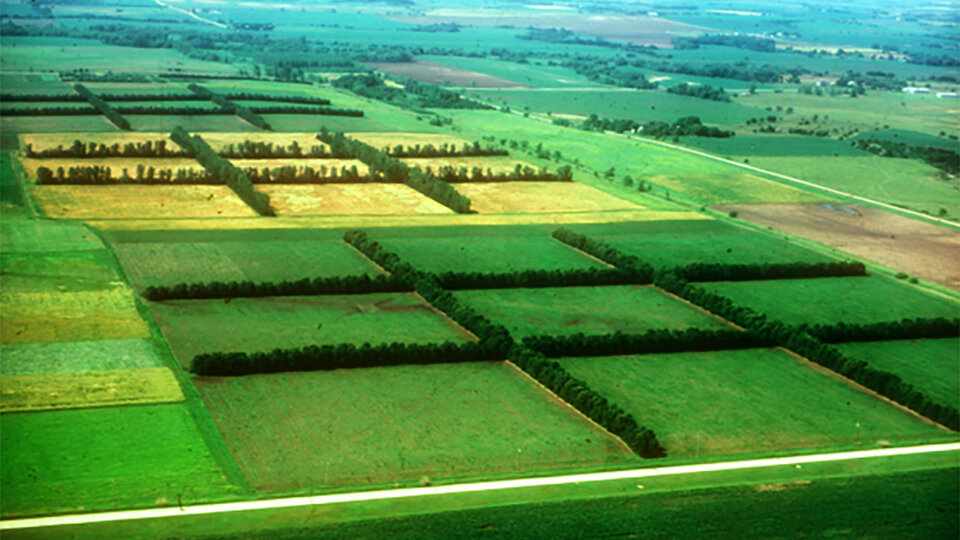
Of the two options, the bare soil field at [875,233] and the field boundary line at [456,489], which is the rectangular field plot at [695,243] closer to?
the bare soil field at [875,233]

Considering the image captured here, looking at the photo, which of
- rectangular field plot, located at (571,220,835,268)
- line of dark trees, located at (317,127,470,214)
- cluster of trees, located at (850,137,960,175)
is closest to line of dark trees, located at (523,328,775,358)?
rectangular field plot, located at (571,220,835,268)

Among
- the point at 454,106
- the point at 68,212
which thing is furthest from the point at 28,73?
the point at 68,212

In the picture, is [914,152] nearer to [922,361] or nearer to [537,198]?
[537,198]

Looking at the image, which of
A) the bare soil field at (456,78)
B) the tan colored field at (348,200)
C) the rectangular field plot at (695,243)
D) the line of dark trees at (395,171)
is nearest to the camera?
the rectangular field plot at (695,243)

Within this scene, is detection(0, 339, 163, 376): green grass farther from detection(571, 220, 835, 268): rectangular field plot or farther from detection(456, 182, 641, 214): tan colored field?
detection(456, 182, 641, 214): tan colored field

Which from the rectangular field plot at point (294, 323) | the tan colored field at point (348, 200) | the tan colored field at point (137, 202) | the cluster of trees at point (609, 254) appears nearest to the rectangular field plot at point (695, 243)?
the cluster of trees at point (609, 254)

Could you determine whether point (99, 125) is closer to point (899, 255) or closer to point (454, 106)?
point (454, 106)
